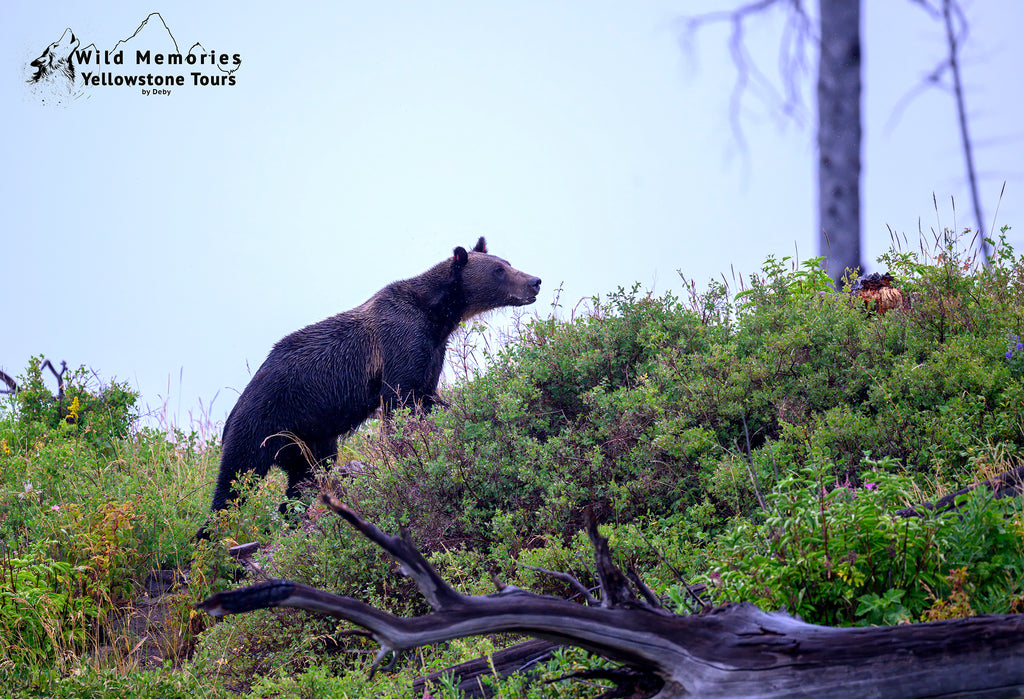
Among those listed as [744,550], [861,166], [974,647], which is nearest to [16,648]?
[744,550]

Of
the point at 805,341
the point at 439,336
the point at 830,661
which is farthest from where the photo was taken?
the point at 439,336

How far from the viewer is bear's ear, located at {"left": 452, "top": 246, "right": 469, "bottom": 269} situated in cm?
1102

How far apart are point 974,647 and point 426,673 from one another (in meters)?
3.11

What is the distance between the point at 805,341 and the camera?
7090 millimetres

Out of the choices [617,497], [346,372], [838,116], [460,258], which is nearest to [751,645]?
[617,497]

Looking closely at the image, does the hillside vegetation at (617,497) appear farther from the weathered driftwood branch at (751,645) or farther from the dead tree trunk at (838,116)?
the dead tree trunk at (838,116)

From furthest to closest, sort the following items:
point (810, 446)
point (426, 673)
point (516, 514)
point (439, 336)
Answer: point (439, 336)
point (516, 514)
point (810, 446)
point (426, 673)

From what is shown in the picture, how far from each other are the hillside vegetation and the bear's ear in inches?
91.3

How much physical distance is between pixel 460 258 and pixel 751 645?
8161mm

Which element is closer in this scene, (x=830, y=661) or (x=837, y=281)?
(x=830, y=661)

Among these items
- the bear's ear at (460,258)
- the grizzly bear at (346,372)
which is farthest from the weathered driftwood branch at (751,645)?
the bear's ear at (460,258)

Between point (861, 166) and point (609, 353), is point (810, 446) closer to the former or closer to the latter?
point (609, 353)

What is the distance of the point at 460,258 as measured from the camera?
11.1 metres

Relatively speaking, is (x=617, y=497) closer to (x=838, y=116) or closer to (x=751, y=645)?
(x=751, y=645)
